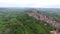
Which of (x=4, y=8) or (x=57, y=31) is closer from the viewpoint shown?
(x=57, y=31)

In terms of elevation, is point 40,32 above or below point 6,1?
below

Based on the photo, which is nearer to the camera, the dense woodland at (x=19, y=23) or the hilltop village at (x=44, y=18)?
the dense woodland at (x=19, y=23)

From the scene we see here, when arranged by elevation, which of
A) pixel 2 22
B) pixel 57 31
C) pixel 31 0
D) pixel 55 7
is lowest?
pixel 57 31

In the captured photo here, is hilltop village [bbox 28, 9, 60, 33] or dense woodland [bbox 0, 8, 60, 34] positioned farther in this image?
hilltop village [bbox 28, 9, 60, 33]

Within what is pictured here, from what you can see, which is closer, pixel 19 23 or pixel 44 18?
pixel 19 23

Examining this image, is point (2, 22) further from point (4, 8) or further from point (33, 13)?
point (33, 13)

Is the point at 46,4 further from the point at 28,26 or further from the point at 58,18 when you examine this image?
the point at 28,26

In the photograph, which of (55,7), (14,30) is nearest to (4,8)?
(14,30)
